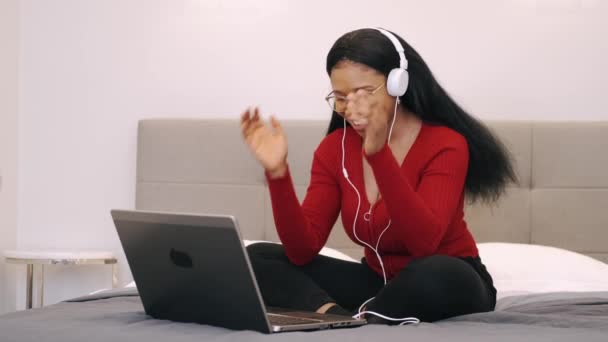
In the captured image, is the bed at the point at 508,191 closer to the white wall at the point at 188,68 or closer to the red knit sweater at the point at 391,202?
the white wall at the point at 188,68

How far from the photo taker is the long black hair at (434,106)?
6.50ft

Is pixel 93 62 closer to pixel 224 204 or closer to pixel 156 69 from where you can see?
pixel 156 69

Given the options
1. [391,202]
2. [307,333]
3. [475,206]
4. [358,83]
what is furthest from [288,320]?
[475,206]

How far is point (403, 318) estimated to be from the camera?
5.36 ft

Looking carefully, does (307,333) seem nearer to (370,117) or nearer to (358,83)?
(370,117)

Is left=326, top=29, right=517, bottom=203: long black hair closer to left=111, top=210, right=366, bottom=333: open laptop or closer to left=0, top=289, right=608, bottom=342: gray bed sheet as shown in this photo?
left=0, top=289, right=608, bottom=342: gray bed sheet

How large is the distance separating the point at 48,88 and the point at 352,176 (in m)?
1.66

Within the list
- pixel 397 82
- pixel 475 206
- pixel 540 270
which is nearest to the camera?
pixel 397 82

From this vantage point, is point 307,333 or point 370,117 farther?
point 370,117

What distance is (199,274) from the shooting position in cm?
148

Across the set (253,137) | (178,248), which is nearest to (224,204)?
(253,137)

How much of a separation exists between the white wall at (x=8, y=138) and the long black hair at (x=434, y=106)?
1.64 m

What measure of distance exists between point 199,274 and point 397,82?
0.67m

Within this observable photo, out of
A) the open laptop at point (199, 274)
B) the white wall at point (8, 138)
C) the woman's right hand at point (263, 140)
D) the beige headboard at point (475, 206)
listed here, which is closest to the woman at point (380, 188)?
the woman's right hand at point (263, 140)
